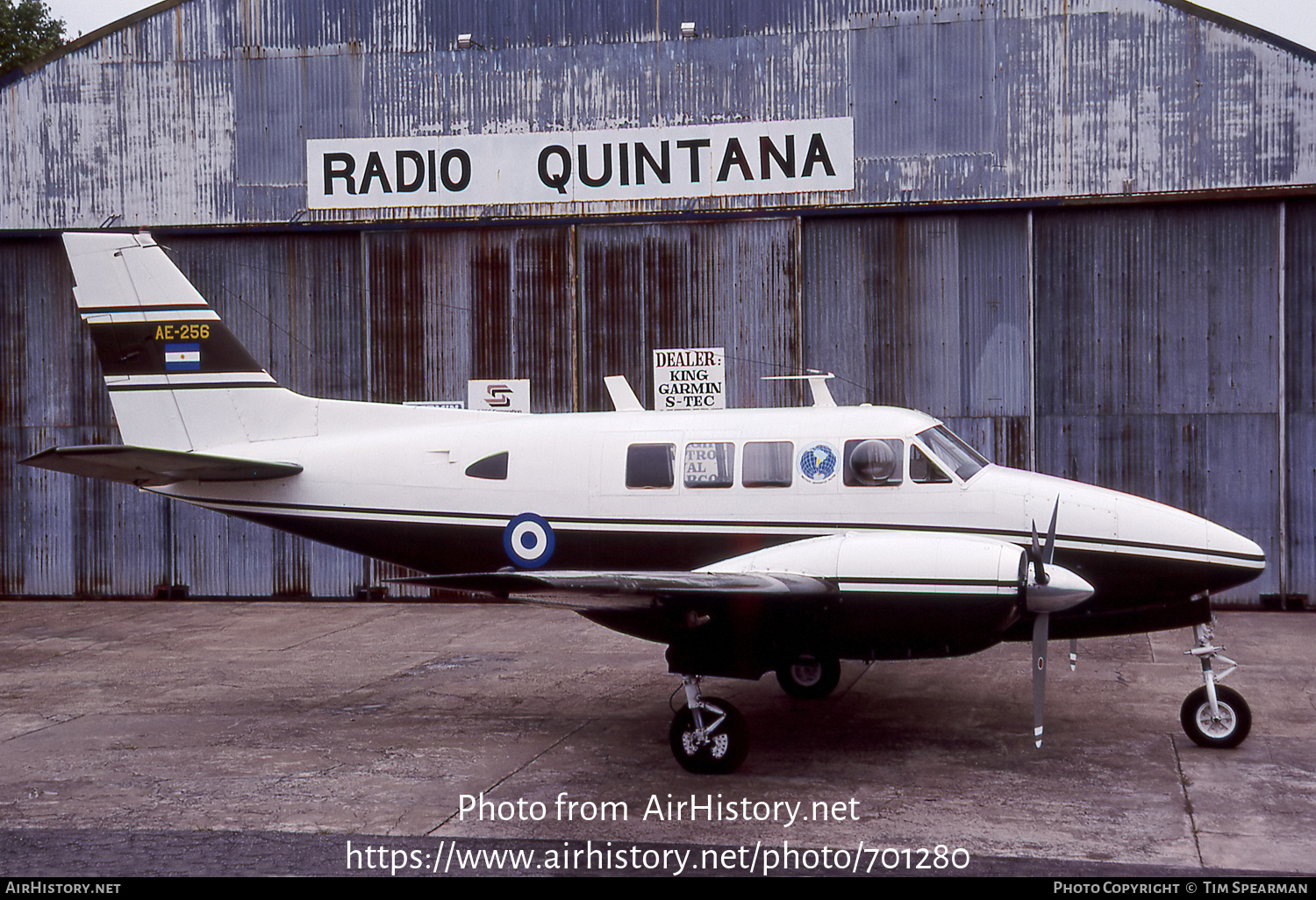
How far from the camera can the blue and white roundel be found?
1076 cm

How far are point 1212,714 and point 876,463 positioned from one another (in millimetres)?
3496

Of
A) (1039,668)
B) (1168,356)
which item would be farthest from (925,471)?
(1168,356)

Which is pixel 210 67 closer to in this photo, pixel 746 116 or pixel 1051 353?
pixel 746 116

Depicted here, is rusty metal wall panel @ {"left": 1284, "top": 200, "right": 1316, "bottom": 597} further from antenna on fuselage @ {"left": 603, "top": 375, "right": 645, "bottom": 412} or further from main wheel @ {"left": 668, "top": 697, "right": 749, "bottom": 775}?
main wheel @ {"left": 668, "top": 697, "right": 749, "bottom": 775}

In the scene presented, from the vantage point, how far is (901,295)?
1809 centimetres

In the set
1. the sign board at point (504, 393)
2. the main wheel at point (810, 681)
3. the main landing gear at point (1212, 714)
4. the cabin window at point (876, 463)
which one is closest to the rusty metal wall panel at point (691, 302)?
the sign board at point (504, 393)

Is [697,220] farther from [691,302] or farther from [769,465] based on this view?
[769,465]

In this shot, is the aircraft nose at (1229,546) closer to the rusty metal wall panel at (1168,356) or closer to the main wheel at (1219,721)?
the main wheel at (1219,721)

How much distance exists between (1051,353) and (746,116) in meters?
6.10

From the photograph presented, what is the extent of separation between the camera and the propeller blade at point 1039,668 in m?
8.49

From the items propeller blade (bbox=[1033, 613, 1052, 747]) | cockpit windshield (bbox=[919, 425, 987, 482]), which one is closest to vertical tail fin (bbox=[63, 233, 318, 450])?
cockpit windshield (bbox=[919, 425, 987, 482])

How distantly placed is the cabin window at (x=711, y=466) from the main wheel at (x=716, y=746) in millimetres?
2133

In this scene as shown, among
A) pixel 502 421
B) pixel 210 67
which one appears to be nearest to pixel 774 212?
pixel 502 421

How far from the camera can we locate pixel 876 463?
33.3 ft
